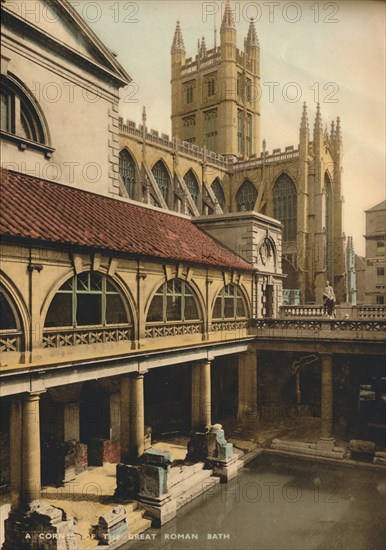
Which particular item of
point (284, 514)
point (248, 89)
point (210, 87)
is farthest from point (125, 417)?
point (210, 87)

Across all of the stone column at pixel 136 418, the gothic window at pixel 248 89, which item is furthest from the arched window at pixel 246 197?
the stone column at pixel 136 418

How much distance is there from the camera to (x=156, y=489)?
50.8ft

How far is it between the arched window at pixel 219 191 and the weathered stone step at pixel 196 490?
130 feet

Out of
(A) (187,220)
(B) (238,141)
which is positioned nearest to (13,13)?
(A) (187,220)

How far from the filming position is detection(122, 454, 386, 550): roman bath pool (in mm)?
14008

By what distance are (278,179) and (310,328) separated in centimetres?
3209

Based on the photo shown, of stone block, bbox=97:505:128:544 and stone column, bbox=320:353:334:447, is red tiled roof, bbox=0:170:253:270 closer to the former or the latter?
stone column, bbox=320:353:334:447

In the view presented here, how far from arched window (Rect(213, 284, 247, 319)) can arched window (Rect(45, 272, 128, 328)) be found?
443cm

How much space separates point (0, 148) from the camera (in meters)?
15.5

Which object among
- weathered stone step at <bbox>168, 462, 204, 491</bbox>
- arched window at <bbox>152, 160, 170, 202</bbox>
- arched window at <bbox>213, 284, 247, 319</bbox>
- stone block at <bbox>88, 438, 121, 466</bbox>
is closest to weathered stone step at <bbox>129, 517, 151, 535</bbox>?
weathered stone step at <bbox>168, 462, 204, 491</bbox>

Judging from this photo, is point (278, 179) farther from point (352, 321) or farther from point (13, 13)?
point (13, 13)

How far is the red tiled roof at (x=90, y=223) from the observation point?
13289 millimetres

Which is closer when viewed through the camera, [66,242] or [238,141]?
[66,242]

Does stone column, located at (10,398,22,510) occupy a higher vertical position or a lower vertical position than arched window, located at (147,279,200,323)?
lower
